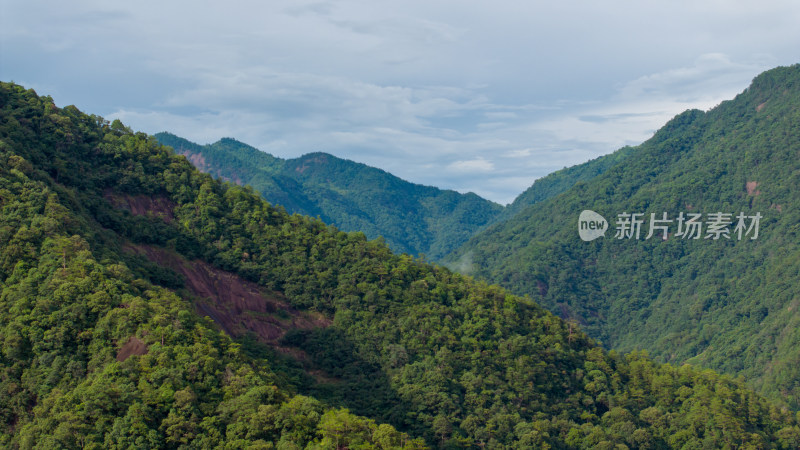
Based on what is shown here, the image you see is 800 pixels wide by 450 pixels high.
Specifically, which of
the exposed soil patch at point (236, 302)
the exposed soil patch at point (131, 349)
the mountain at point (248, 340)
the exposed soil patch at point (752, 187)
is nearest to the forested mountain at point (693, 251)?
the exposed soil patch at point (752, 187)

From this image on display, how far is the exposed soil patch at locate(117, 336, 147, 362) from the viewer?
43594 mm

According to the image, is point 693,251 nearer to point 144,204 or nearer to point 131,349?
point 144,204

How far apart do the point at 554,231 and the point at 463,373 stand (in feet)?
375

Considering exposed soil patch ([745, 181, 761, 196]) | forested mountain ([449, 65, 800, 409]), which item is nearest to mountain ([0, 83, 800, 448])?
forested mountain ([449, 65, 800, 409])

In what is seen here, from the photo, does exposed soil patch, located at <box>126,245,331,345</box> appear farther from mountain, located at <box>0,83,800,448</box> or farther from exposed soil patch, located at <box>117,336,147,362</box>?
exposed soil patch, located at <box>117,336,147,362</box>

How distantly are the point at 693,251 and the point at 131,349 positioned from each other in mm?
129896

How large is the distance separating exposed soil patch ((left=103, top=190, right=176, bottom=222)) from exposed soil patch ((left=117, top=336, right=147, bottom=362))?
2149cm

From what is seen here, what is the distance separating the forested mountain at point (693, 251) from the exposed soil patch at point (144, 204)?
79.1 metres

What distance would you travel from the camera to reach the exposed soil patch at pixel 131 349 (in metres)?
43.6

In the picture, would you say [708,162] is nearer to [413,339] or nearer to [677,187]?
[677,187]

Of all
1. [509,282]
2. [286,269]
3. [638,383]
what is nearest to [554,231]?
[509,282]

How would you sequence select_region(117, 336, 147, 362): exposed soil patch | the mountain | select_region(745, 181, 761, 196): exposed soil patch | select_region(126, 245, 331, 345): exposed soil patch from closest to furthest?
the mountain → select_region(117, 336, 147, 362): exposed soil patch → select_region(126, 245, 331, 345): exposed soil patch → select_region(745, 181, 761, 196): exposed soil patch

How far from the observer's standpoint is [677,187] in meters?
155

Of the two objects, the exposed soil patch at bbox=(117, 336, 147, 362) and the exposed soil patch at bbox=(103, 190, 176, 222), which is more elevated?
the exposed soil patch at bbox=(103, 190, 176, 222)
